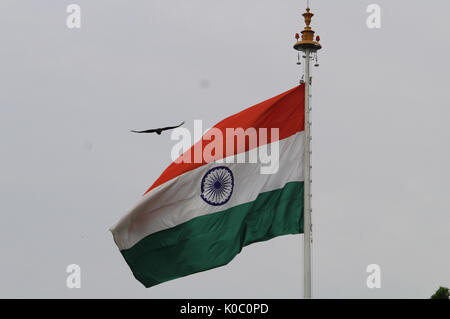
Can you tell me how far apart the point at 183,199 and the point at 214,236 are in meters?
1.42

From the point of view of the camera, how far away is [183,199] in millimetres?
31344

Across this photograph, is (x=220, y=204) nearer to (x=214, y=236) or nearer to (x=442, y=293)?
(x=214, y=236)

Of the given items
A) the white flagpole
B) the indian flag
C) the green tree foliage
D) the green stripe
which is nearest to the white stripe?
the indian flag

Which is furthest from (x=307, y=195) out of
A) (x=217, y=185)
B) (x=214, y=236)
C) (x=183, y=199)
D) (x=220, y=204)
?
(x=183, y=199)

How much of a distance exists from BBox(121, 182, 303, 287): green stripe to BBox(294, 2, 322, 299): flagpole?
0.35 meters

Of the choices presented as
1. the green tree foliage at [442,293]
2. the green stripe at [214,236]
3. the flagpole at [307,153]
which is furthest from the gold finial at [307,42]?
the green tree foliage at [442,293]

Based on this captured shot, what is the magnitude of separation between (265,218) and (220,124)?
320cm

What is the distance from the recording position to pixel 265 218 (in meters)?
30.4

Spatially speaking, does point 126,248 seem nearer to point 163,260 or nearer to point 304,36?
point 163,260

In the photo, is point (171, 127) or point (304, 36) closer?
point (304, 36)

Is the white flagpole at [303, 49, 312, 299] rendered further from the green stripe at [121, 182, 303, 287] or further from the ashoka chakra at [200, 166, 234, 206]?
the ashoka chakra at [200, 166, 234, 206]

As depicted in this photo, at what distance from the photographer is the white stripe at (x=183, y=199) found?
3072 centimetres

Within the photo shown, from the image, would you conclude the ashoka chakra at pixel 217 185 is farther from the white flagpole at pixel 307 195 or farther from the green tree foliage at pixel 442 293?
the green tree foliage at pixel 442 293
